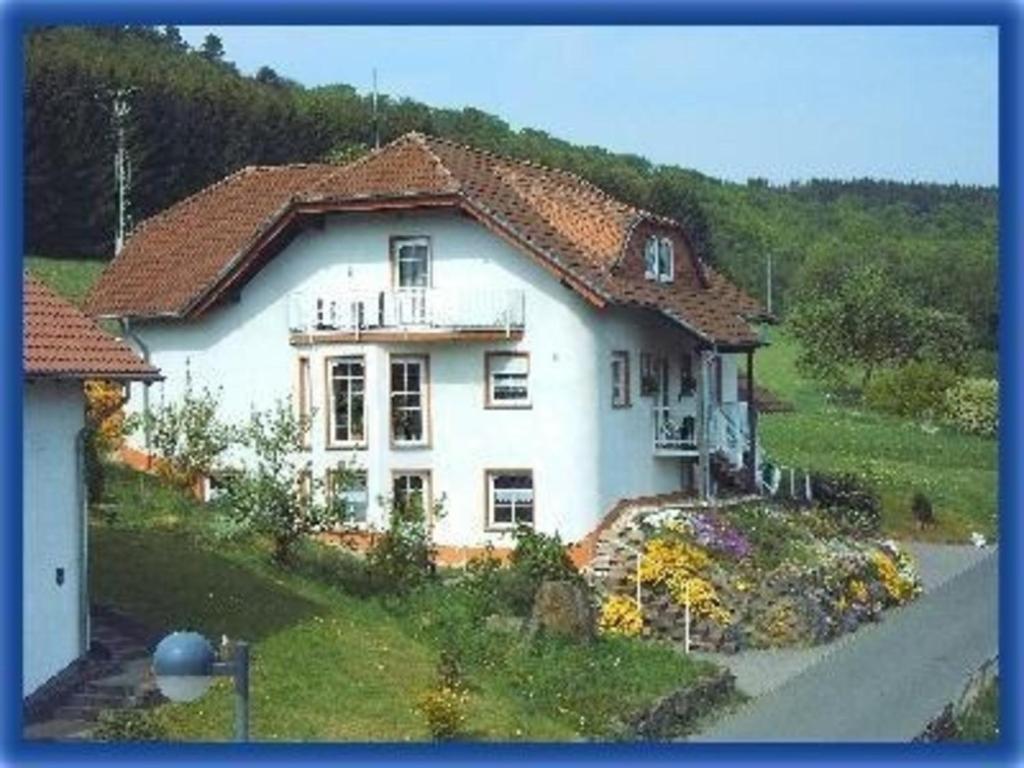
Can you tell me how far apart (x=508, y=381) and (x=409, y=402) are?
0.50m

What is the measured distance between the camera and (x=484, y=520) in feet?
33.7

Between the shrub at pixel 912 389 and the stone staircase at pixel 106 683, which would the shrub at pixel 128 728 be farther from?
the shrub at pixel 912 389

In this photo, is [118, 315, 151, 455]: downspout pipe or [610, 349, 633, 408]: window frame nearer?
[118, 315, 151, 455]: downspout pipe

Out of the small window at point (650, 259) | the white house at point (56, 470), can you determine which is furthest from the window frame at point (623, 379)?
the white house at point (56, 470)

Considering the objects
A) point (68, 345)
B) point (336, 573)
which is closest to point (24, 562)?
point (68, 345)

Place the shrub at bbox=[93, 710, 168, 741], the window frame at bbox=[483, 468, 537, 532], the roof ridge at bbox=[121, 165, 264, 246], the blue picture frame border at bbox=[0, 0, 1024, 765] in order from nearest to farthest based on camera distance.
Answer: the blue picture frame border at bbox=[0, 0, 1024, 765] → the shrub at bbox=[93, 710, 168, 741] → the roof ridge at bbox=[121, 165, 264, 246] → the window frame at bbox=[483, 468, 537, 532]

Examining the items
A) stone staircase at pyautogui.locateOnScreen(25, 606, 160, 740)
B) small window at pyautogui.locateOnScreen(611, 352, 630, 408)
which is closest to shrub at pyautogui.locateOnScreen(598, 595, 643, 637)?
small window at pyautogui.locateOnScreen(611, 352, 630, 408)

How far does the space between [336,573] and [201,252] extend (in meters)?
1.69

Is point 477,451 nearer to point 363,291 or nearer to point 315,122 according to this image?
point 363,291

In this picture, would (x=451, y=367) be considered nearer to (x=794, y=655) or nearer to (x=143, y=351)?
(x=143, y=351)

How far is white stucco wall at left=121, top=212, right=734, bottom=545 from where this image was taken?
34.3 feet

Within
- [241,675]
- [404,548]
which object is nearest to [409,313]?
[404,548]

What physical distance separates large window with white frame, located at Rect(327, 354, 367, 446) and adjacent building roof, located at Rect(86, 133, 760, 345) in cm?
65

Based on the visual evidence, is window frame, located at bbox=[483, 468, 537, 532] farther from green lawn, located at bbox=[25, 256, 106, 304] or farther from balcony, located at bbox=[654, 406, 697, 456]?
green lawn, located at bbox=[25, 256, 106, 304]
